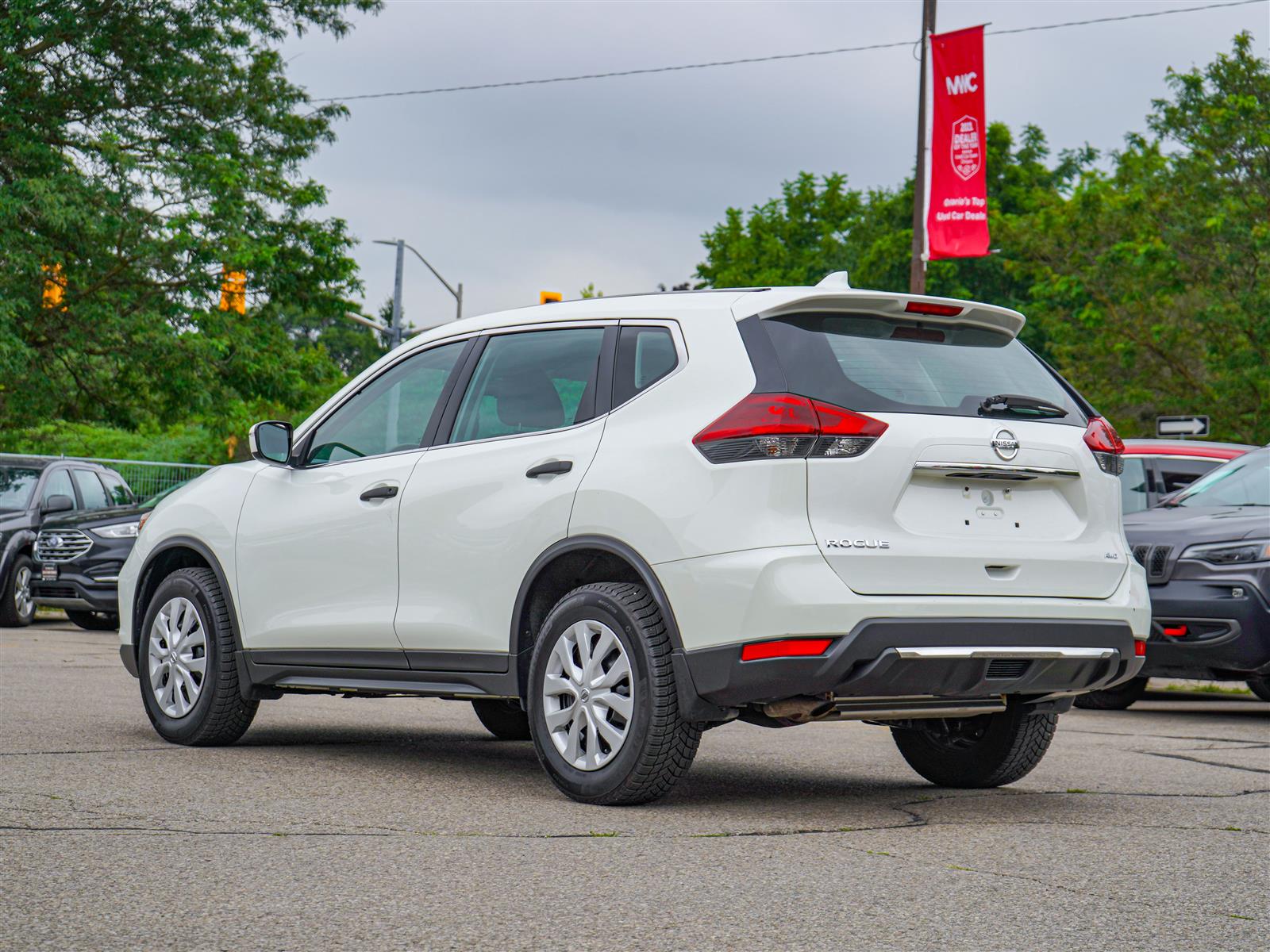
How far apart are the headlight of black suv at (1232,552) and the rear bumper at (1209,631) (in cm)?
18

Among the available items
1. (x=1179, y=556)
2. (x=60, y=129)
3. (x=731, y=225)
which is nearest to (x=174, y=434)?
(x=731, y=225)

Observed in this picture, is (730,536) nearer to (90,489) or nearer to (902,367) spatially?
(902,367)

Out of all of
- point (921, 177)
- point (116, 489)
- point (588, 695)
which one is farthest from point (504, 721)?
point (921, 177)

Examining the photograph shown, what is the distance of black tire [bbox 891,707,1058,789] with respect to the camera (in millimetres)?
6551

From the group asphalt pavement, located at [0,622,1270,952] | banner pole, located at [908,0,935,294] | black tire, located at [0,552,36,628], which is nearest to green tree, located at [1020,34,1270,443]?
banner pole, located at [908,0,935,294]

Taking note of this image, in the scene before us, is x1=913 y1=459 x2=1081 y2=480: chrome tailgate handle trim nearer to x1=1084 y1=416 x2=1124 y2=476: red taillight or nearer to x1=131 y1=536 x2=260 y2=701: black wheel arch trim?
x1=1084 y1=416 x2=1124 y2=476: red taillight

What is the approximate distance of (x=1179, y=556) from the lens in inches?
413

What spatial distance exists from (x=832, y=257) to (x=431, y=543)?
59994mm

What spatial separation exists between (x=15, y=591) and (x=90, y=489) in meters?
1.94

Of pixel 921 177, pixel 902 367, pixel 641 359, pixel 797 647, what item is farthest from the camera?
pixel 921 177

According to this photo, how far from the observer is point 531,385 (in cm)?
649

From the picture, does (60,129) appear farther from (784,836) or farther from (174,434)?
(174,434)

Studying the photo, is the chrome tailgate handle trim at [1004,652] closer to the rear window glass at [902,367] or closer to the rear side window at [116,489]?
the rear window glass at [902,367]

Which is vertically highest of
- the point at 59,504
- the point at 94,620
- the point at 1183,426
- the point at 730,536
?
the point at 730,536
